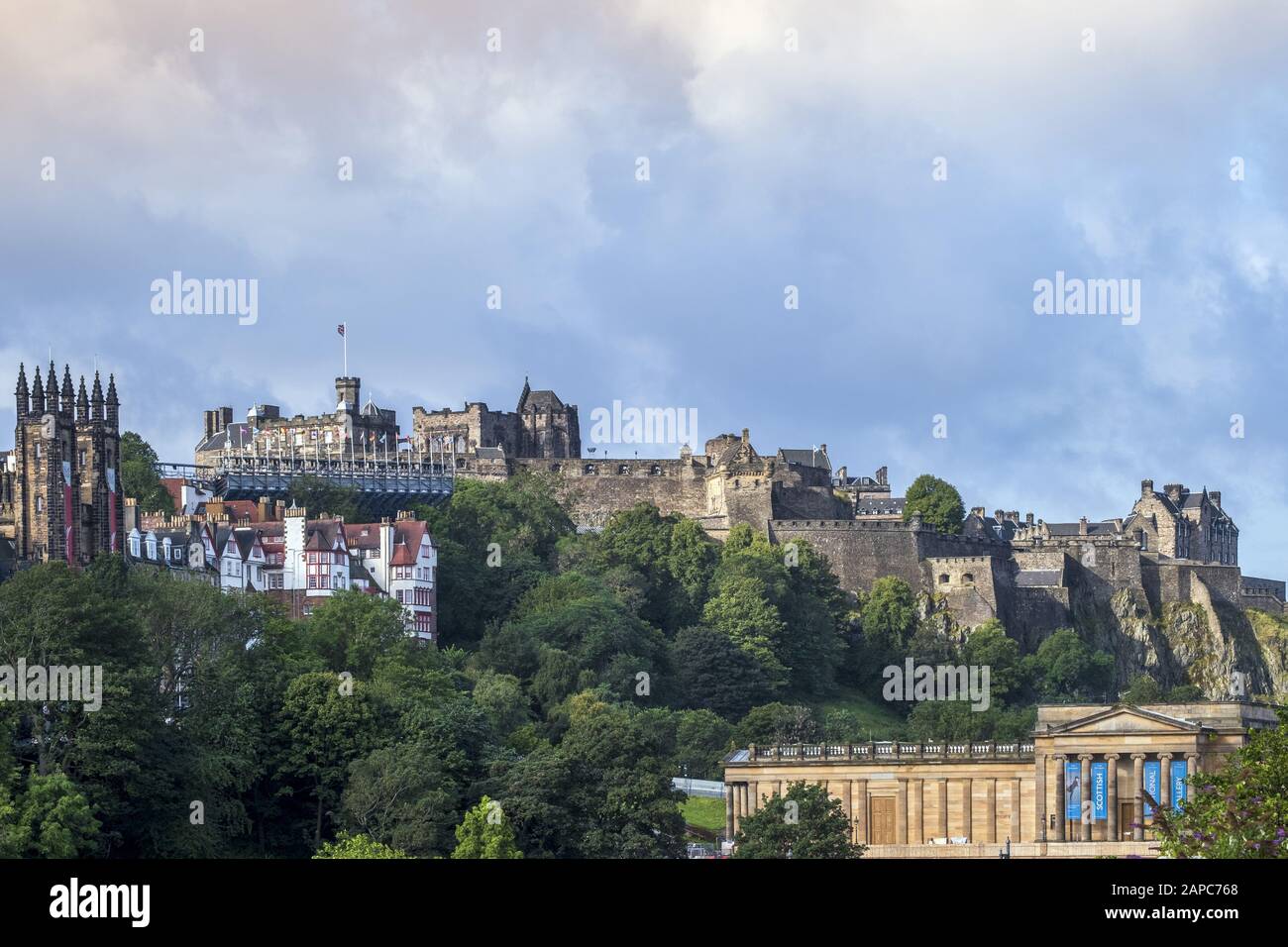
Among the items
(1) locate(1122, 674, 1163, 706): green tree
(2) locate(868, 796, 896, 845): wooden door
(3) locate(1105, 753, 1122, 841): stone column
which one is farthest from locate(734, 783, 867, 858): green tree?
(1) locate(1122, 674, 1163, 706): green tree

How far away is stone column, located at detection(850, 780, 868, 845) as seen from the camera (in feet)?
315

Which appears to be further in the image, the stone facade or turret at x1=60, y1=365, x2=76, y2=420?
the stone facade

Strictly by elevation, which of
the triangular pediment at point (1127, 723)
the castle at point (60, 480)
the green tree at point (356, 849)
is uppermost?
the castle at point (60, 480)

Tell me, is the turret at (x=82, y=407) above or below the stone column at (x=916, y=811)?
above

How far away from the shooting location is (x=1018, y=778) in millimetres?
97812

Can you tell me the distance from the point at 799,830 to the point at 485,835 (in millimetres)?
10535

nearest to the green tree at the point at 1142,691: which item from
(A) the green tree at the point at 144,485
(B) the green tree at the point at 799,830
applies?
(B) the green tree at the point at 799,830

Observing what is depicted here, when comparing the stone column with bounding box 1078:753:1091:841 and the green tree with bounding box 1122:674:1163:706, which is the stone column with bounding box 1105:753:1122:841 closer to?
the stone column with bounding box 1078:753:1091:841

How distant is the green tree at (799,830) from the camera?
260 feet

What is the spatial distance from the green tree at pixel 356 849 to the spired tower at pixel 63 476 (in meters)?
27.5

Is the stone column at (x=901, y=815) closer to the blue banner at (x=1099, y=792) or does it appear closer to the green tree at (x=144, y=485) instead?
the blue banner at (x=1099, y=792)

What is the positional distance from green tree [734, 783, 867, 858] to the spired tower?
3126 centimetres
